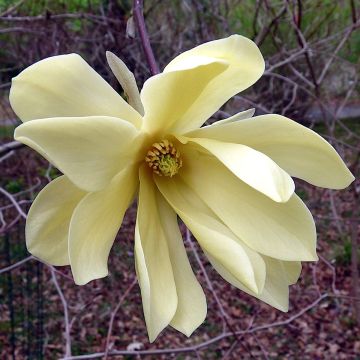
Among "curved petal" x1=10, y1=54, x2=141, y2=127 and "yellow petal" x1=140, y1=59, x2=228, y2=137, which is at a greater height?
"curved petal" x1=10, y1=54, x2=141, y2=127

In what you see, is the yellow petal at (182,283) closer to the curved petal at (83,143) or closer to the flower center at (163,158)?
the flower center at (163,158)

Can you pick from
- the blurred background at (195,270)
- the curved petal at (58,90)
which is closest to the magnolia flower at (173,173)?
Answer: the curved petal at (58,90)

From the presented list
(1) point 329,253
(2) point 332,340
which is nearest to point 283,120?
(2) point 332,340

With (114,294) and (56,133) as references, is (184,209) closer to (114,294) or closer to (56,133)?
(56,133)

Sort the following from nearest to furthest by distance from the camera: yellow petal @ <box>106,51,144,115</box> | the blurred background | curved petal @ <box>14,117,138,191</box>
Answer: curved petal @ <box>14,117,138,191</box> < yellow petal @ <box>106,51,144,115</box> < the blurred background

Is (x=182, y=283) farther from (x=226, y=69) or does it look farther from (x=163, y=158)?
(x=226, y=69)

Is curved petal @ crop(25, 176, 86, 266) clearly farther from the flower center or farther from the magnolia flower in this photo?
the flower center

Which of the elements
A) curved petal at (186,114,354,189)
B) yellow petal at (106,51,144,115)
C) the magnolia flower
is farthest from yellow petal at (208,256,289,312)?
yellow petal at (106,51,144,115)
